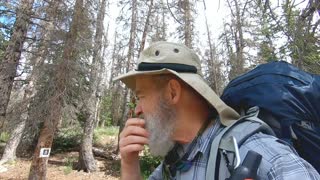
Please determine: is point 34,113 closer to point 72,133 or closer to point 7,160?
point 7,160

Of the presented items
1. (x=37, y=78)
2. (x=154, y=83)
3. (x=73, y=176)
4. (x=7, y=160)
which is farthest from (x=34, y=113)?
(x=154, y=83)

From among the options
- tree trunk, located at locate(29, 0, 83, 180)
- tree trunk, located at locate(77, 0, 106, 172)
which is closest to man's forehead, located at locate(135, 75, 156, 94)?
tree trunk, located at locate(29, 0, 83, 180)

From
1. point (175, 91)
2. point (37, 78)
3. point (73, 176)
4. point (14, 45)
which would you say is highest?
point (14, 45)

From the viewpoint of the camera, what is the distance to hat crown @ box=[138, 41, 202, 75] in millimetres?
1482

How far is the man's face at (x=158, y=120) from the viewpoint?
58.1 inches

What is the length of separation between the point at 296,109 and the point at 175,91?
480 mm

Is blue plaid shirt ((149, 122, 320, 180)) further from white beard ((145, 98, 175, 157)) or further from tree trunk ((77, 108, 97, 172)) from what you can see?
tree trunk ((77, 108, 97, 172))

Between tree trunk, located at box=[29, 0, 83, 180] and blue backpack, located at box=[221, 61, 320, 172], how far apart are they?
31.2ft

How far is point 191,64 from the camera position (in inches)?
59.5

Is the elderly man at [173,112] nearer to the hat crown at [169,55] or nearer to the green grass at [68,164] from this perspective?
the hat crown at [169,55]

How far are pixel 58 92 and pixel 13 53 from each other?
180cm

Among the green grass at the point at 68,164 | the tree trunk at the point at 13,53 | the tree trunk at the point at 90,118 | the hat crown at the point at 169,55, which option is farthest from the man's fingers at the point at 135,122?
the green grass at the point at 68,164

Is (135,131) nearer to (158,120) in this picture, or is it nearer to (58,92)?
(158,120)

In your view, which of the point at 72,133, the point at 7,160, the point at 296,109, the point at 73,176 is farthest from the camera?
the point at 72,133
